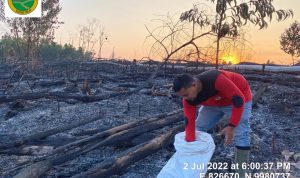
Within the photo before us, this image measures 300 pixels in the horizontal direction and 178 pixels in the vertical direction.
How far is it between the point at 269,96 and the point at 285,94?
0.53 metres

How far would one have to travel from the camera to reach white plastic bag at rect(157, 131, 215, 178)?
12.6 ft

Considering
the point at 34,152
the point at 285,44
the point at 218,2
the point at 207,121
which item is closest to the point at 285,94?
the point at 218,2

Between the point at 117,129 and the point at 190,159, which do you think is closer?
the point at 190,159

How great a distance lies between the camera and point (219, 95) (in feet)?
13.1

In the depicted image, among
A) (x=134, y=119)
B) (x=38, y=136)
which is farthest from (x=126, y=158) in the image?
(x=134, y=119)

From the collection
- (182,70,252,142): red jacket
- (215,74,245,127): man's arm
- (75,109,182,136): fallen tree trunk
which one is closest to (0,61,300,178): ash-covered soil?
(75,109,182,136): fallen tree trunk

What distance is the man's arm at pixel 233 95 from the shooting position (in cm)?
371

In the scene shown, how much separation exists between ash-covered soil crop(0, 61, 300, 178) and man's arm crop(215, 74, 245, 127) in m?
1.46

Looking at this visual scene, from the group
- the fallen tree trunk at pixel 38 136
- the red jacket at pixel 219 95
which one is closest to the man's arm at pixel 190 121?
the red jacket at pixel 219 95

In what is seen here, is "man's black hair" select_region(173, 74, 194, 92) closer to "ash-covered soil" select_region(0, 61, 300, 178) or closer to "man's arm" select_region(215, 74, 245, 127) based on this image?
"man's arm" select_region(215, 74, 245, 127)

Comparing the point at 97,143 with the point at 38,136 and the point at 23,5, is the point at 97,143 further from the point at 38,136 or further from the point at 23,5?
the point at 23,5

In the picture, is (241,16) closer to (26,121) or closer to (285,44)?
(26,121)

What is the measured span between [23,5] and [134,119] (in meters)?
9.16

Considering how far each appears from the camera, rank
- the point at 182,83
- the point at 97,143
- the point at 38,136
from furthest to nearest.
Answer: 1. the point at 38,136
2. the point at 97,143
3. the point at 182,83
